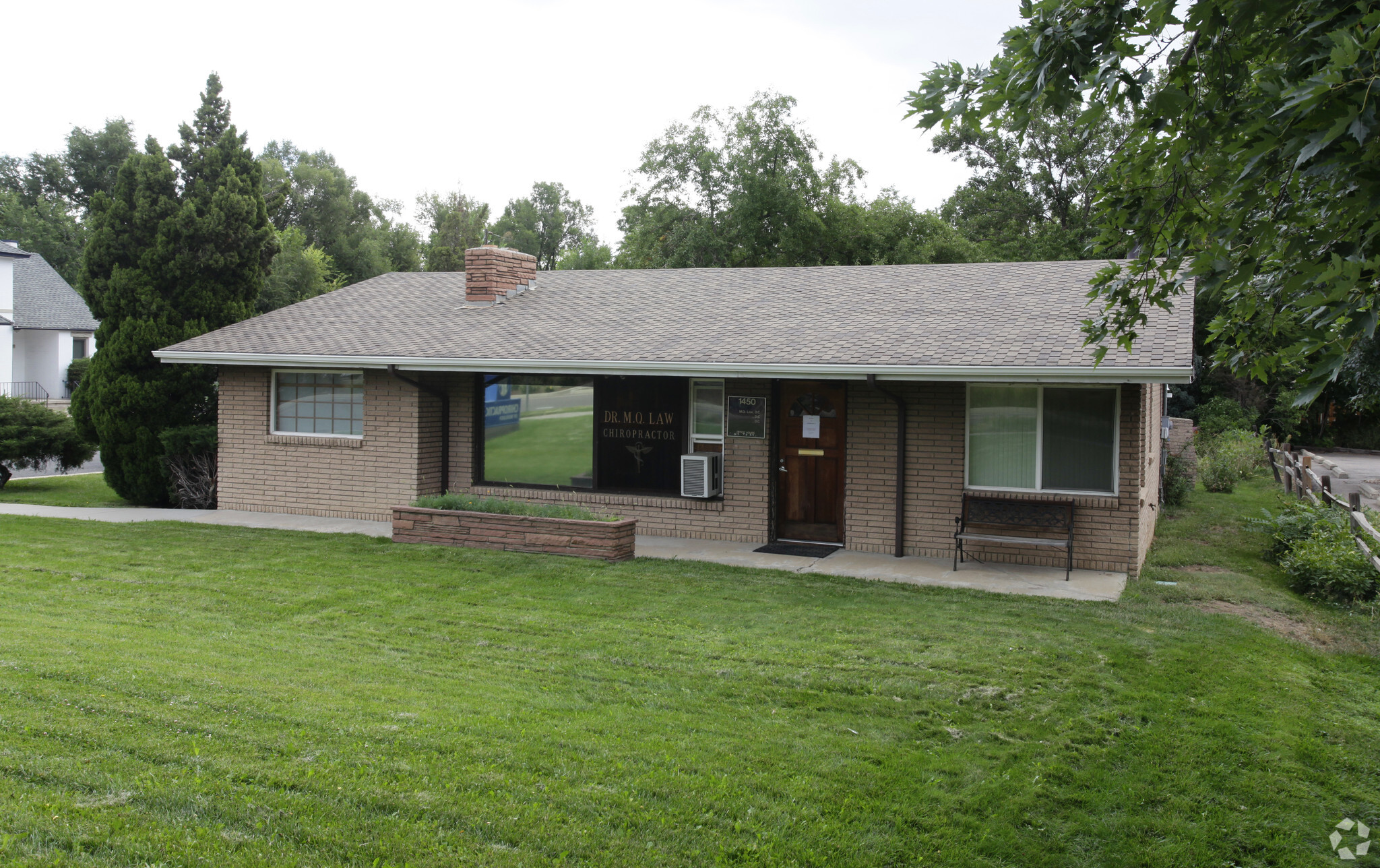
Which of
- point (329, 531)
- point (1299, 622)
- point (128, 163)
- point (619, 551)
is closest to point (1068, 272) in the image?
point (1299, 622)

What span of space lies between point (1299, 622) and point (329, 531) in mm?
11477

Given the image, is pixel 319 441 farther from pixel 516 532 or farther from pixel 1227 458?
pixel 1227 458

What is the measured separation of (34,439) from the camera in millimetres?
18219

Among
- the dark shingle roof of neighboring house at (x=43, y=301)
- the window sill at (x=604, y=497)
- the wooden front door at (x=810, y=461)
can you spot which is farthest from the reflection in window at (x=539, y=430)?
the dark shingle roof of neighboring house at (x=43, y=301)

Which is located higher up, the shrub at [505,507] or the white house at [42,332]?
the white house at [42,332]

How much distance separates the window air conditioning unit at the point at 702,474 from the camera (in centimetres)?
1297

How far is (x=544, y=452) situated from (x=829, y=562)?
4703 millimetres

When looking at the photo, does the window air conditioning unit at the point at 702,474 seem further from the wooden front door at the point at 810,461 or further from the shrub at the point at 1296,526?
the shrub at the point at 1296,526

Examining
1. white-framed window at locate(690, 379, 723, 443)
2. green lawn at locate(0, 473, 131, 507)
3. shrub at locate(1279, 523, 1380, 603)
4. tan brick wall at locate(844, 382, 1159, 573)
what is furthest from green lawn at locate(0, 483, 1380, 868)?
green lawn at locate(0, 473, 131, 507)

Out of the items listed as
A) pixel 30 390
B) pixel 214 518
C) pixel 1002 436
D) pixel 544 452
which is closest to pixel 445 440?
pixel 544 452

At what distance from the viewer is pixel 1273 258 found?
5234 millimetres

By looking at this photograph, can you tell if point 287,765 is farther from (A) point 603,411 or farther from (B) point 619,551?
(A) point 603,411

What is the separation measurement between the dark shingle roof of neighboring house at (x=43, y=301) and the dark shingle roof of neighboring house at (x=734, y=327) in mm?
27813

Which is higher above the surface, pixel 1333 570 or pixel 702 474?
pixel 702 474
